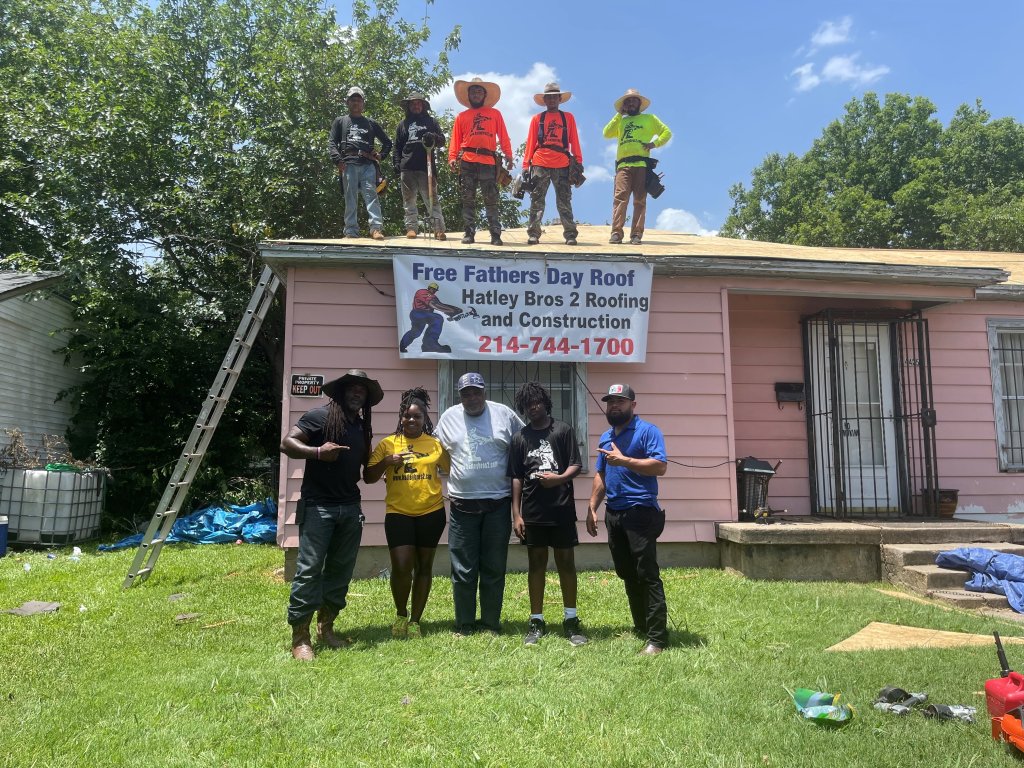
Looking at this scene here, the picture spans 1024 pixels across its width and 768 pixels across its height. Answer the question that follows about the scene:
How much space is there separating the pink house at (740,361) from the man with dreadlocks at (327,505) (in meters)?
2.30

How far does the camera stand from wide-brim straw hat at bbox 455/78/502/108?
28.0ft

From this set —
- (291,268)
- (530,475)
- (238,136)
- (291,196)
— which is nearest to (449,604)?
(530,475)

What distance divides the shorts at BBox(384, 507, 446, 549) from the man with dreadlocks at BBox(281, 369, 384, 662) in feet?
0.93

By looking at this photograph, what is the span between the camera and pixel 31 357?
11.5m

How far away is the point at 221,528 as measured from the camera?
9.75 meters

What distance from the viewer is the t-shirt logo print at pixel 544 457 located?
4.83 m

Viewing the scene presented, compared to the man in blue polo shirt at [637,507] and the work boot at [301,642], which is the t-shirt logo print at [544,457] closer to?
the man in blue polo shirt at [637,507]

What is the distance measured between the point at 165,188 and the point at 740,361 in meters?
10.0

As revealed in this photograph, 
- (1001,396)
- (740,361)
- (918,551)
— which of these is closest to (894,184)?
(1001,396)

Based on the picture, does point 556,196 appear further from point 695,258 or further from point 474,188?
point 695,258

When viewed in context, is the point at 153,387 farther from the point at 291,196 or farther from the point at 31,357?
the point at 291,196

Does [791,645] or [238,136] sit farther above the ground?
[238,136]

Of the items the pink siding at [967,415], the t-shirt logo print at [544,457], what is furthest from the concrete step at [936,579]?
the t-shirt logo print at [544,457]

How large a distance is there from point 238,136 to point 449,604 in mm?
10396
